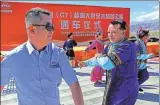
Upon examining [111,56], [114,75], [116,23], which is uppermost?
[116,23]

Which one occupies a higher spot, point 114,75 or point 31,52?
point 31,52

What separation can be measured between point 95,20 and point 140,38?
1242cm

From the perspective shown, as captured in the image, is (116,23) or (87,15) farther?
(87,15)

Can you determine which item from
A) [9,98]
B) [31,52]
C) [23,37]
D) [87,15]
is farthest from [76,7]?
[31,52]

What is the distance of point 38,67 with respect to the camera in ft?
7.22

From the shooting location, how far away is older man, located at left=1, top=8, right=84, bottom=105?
2.19 meters

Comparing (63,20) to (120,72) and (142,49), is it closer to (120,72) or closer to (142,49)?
(142,49)

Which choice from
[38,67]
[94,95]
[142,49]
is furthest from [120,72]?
[94,95]

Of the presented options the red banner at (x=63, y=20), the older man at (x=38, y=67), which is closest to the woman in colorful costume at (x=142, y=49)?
the older man at (x=38, y=67)

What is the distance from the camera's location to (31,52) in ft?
7.29

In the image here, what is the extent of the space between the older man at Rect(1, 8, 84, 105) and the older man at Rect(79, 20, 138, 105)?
134 centimetres

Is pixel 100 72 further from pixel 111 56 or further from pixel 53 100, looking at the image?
pixel 53 100

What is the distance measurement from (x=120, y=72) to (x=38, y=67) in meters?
1.57

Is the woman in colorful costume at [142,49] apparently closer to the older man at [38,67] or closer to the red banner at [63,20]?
the older man at [38,67]
